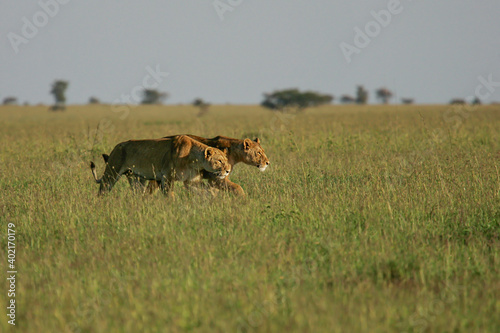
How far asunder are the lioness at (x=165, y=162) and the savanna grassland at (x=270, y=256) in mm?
444

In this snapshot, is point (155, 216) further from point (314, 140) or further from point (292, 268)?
point (314, 140)

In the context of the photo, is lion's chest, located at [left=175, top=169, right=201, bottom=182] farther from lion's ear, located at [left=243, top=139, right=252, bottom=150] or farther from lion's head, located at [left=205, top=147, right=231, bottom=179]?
lion's ear, located at [left=243, top=139, right=252, bottom=150]

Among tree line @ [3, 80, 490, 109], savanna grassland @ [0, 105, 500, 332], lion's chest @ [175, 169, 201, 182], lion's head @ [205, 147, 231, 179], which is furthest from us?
tree line @ [3, 80, 490, 109]

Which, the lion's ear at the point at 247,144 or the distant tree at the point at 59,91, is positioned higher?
the distant tree at the point at 59,91

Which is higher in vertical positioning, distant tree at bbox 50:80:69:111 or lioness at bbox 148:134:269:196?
distant tree at bbox 50:80:69:111

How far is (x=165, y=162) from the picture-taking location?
737 centimetres

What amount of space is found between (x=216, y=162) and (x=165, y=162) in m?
0.84

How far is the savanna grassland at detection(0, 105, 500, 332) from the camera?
3438 millimetres

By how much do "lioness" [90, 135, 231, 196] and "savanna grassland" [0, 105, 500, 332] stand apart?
17.5 inches

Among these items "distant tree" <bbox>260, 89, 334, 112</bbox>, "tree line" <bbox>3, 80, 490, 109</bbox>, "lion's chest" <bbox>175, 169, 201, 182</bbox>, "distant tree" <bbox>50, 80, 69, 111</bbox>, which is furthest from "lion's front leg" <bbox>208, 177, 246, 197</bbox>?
"distant tree" <bbox>50, 80, 69, 111</bbox>

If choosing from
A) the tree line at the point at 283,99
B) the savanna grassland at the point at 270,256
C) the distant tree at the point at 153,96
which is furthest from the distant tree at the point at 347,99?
the savanna grassland at the point at 270,256

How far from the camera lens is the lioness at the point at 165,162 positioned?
703 centimetres

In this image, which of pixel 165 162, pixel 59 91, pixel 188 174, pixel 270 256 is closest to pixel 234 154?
pixel 188 174

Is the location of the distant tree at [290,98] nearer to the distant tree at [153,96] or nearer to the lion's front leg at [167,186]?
the distant tree at [153,96]
